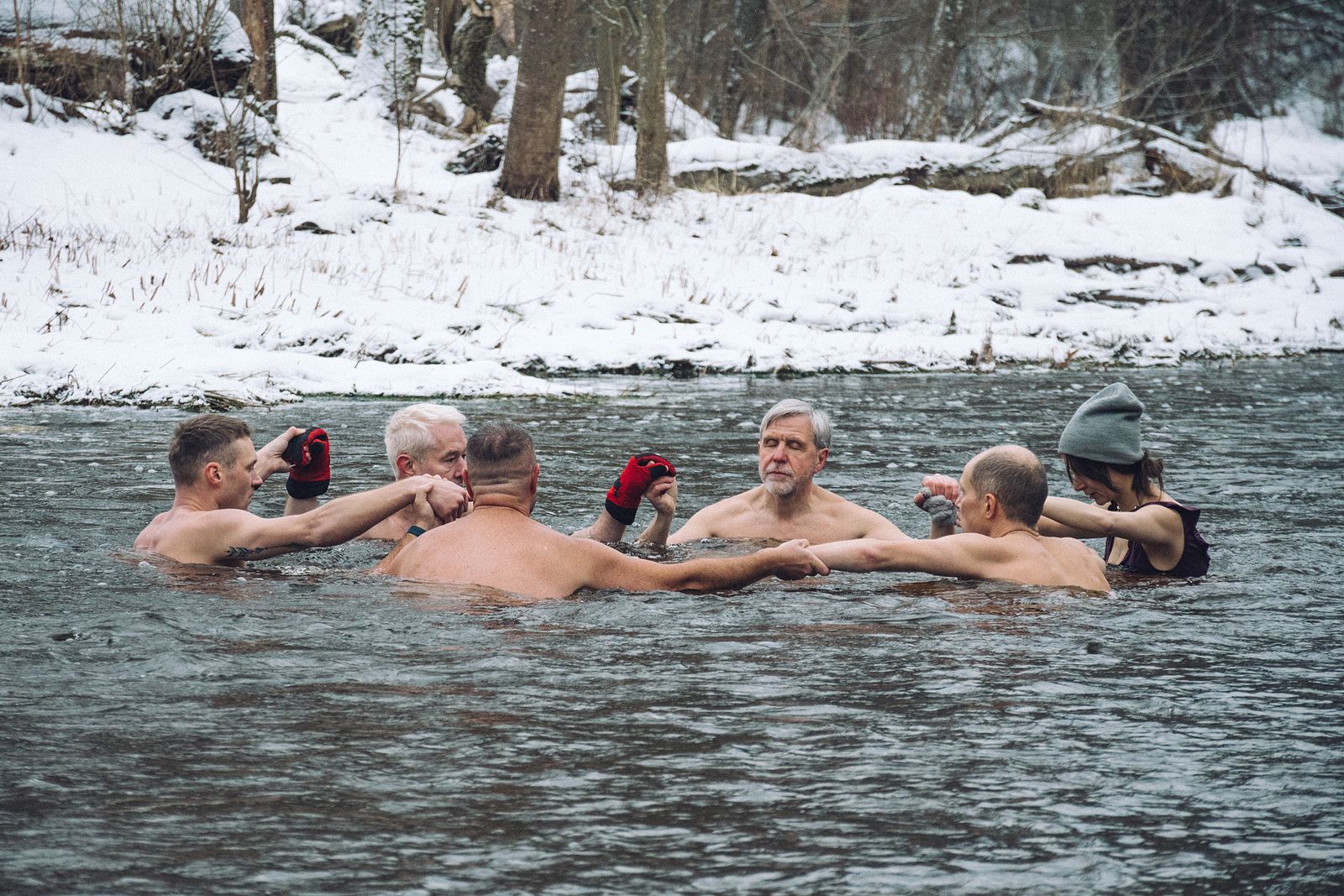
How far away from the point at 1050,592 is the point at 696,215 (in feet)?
51.2

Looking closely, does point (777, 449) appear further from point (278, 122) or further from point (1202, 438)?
point (278, 122)

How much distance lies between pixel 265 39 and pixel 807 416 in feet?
56.7

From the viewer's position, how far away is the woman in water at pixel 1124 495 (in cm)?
642

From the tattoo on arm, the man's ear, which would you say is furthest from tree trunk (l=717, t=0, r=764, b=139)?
the tattoo on arm

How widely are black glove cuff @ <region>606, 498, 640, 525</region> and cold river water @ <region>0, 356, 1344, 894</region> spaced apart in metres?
0.88

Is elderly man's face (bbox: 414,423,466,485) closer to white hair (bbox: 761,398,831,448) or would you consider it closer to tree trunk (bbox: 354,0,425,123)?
white hair (bbox: 761,398,831,448)

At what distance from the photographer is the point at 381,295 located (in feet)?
52.5

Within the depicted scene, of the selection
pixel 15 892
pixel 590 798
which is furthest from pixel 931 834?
pixel 15 892

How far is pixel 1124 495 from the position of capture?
6633mm

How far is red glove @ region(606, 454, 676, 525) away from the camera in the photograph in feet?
22.7

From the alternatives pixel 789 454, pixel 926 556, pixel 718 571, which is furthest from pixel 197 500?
pixel 926 556

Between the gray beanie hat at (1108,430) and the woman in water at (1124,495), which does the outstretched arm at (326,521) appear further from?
the gray beanie hat at (1108,430)

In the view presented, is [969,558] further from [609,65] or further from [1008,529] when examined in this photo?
[609,65]

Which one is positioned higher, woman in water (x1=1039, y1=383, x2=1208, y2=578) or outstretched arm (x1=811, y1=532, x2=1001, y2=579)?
woman in water (x1=1039, y1=383, x2=1208, y2=578)
